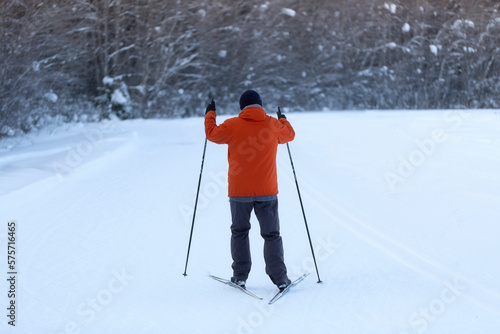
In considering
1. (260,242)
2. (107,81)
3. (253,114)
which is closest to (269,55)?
(107,81)

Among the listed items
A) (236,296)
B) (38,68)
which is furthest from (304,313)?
(38,68)

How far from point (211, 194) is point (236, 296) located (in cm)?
455

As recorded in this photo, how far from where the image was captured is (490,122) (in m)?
14.7

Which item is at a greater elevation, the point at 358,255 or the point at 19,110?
the point at 358,255

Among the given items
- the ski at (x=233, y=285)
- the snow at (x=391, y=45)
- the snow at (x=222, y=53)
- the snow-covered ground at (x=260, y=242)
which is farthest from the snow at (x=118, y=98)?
the ski at (x=233, y=285)

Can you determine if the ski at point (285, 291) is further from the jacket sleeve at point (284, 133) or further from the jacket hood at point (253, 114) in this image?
the jacket hood at point (253, 114)

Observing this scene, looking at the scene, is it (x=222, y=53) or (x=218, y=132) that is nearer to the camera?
(x=218, y=132)

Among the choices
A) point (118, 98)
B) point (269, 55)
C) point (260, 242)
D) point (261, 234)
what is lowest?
point (118, 98)

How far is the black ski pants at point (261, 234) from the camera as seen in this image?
4.76m

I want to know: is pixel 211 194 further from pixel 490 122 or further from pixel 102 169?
pixel 490 122

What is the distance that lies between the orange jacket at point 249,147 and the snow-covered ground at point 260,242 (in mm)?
968

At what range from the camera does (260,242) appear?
6.81 m

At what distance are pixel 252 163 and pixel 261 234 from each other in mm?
627

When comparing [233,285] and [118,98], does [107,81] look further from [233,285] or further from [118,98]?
[233,285]
